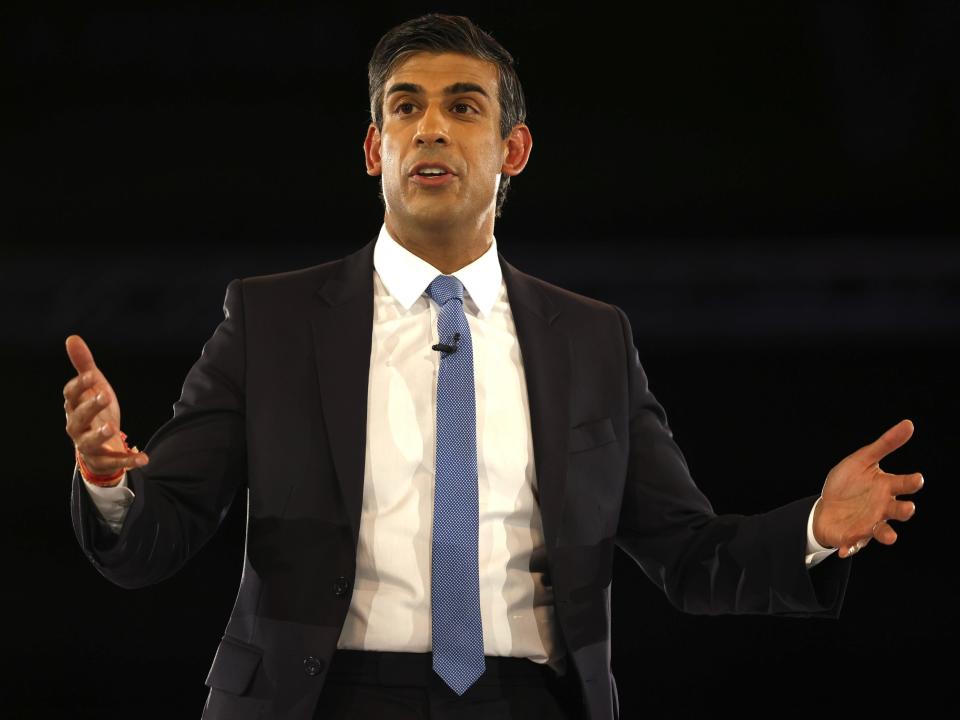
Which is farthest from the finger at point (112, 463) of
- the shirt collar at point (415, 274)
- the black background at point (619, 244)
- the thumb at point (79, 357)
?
the black background at point (619, 244)

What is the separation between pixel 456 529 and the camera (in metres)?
1.82

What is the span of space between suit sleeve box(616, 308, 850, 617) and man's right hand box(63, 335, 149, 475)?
0.81 meters

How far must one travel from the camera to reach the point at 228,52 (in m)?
4.04

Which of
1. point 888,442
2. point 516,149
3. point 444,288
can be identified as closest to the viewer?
point 888,442

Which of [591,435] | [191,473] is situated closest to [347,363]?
[191,473]

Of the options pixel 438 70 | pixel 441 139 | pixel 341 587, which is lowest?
pixel 341 587

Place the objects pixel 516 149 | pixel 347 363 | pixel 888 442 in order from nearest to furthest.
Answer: pixel 888 442 → pixel 347 363 → pixel 516 149

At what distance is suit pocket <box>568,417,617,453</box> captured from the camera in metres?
1.96

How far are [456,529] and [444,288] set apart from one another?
38cm

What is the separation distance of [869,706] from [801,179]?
155 cm

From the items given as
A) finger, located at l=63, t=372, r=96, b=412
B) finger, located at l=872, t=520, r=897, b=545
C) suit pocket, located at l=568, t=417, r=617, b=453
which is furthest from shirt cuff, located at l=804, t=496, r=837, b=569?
finger, located at l=63, t=372, r=96, b=412

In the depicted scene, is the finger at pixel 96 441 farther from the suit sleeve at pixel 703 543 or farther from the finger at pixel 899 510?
the finger at pixel 899 510

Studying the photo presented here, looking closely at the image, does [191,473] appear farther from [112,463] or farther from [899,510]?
[899,510]

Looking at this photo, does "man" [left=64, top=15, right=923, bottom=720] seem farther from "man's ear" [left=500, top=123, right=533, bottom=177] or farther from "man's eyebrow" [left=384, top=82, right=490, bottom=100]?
"man's ear" [left=500, top=123, right=533, bottom=177]
